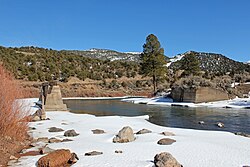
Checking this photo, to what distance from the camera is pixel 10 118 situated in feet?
30.1

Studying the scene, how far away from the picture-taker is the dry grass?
8.81 meters

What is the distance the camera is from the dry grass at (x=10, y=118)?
8806 mm

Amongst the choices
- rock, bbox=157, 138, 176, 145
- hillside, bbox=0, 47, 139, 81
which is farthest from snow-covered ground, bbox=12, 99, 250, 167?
hillside, bbox=0, 47, 139, 81

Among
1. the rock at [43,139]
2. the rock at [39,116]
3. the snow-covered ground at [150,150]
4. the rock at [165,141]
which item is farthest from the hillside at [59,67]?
the rock at [165,141]

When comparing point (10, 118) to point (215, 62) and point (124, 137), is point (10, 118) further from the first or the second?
point (215, 62)

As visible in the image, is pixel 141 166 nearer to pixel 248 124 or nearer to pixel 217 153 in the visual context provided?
pixel 217 153

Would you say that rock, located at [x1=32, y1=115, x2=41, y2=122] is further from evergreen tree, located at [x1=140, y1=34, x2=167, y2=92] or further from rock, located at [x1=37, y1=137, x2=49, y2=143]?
evergreen tree, located at [x1=140, y1=34, x2=167, y2=92]

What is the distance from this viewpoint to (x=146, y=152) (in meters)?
8.37

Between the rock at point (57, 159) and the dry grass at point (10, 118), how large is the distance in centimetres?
160

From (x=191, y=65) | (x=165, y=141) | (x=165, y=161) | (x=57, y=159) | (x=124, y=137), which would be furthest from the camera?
(x=191, y=65)

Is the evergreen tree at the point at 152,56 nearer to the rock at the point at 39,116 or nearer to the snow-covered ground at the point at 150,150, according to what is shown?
the rock at the point at 39,116

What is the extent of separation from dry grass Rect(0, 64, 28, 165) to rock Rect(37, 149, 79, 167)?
1603 mm

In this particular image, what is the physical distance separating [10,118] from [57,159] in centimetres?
281

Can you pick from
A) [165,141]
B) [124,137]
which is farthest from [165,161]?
[124,137]
